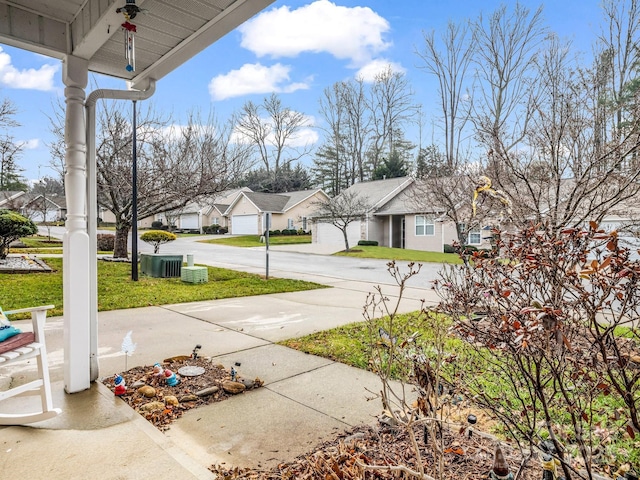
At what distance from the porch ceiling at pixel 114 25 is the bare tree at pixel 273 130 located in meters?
31.7

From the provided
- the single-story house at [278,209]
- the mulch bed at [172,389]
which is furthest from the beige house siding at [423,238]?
the mulch bed at [172,389]

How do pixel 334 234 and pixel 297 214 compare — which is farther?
pixel 297 214

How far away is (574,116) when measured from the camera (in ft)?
16.1

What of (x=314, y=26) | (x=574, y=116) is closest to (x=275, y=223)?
(x=314, y=26)

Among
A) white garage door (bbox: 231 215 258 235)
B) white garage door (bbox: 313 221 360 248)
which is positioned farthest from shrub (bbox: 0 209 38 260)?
white garage door (bbox: 231 215 258 235)

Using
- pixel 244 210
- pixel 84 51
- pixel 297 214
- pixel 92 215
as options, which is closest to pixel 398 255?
pixel 297 214

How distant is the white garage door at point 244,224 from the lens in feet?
111

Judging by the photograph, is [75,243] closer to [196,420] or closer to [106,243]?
[196,420]

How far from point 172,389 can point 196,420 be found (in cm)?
57

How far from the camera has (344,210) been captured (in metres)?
22.2

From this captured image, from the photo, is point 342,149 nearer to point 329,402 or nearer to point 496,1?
point 496,1

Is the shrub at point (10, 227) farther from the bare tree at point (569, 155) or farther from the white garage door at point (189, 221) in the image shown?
the white garage door at point (189, 221)

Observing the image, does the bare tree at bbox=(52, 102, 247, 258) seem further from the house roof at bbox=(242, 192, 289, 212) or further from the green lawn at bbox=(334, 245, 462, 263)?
the house roof at bbox=(242, 192, 289, 212)

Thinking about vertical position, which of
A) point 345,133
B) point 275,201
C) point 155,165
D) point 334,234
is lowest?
point 334,234
